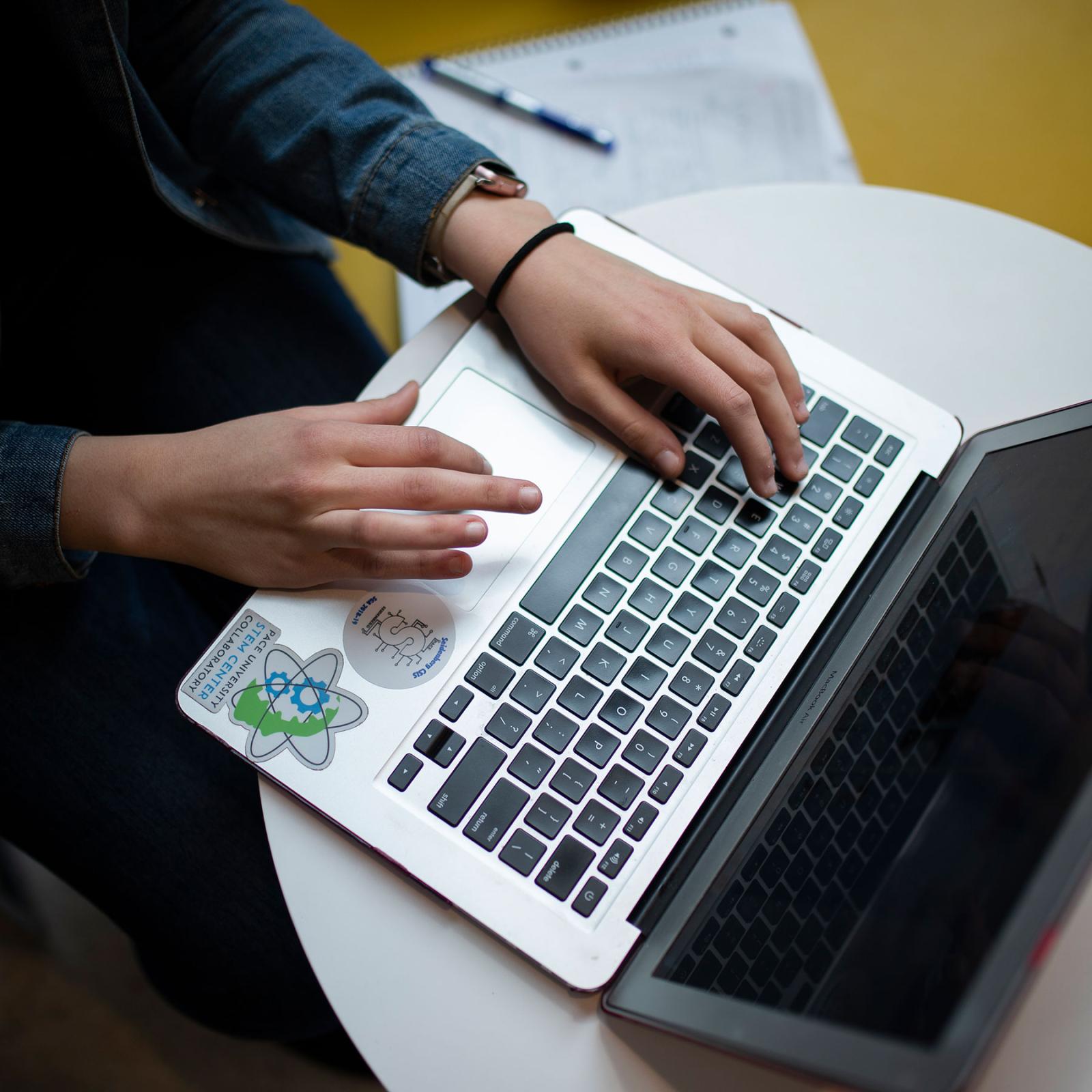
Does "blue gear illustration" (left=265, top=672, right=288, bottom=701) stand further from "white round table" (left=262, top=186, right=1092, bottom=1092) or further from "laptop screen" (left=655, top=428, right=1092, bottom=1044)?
"laptop screen" (left=655, top=428, right=1092, bottom=1044)

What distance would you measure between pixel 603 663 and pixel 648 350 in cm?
20

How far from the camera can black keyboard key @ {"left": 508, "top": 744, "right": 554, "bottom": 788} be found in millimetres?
458

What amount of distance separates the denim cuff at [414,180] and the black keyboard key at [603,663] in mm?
327

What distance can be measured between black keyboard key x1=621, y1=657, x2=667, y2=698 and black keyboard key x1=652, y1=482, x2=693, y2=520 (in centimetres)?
10

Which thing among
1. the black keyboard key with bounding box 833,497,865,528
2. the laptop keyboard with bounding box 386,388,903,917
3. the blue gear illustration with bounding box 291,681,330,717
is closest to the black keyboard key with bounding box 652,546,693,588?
the laptop keyboard with bounding box 386,388,903,917

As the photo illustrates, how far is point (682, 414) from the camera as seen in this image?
559 millimetres

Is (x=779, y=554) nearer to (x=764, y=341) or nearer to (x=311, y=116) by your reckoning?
(x=764, y=341)

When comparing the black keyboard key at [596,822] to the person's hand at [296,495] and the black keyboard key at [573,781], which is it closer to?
the black keyboard key at [573,781]

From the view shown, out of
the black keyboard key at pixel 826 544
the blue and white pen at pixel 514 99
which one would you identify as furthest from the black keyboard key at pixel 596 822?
the blue and white pen at pixel 514 99

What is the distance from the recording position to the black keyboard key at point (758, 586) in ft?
1.66

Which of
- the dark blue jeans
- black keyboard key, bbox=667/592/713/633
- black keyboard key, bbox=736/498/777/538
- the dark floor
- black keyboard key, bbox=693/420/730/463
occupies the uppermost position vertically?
black keyboard key, bbox=693/420/730/463

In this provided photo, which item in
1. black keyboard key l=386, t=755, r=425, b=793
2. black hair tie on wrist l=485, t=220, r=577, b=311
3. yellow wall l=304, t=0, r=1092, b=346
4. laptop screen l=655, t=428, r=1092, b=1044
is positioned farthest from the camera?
yellow wall l=304, t=0, r=1092, b=346

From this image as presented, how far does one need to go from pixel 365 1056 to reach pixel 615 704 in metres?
0.24

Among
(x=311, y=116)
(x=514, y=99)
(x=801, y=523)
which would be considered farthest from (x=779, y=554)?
(x=514, y=99)
